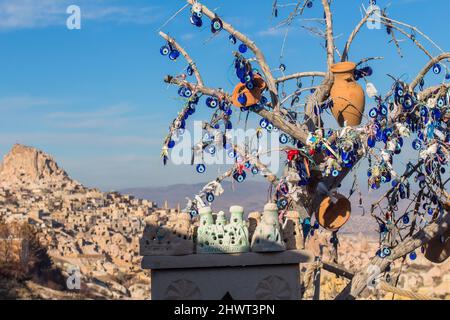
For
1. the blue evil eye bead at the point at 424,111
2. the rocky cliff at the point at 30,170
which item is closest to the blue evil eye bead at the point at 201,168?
the blue evil eye bead at the point at 424,111

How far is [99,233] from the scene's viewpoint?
45.8 m

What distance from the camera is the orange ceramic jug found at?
320 inches

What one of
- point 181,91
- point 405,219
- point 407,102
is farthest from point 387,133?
point 181,91

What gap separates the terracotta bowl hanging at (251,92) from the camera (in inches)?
308

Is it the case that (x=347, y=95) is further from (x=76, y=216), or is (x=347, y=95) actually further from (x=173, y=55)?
(x=76, y=216)

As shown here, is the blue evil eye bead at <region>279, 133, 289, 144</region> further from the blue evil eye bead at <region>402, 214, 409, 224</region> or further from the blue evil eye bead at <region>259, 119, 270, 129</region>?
the blue evil eye bead at <region>402, 214, 409, 224</region>

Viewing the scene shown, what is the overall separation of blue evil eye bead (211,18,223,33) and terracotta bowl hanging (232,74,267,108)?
60cm

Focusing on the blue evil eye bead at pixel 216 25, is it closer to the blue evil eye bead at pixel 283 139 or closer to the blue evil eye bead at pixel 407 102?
the blue evil eye bead at pixel 283 139

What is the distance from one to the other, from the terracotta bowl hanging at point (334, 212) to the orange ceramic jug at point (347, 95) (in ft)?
2.78

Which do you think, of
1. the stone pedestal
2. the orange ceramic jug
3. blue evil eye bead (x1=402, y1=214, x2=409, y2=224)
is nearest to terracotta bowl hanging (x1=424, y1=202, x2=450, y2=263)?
blue evil eye bead (x1=402, y1=214, x2=409, y2=224)

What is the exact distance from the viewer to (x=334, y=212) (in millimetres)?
8016
